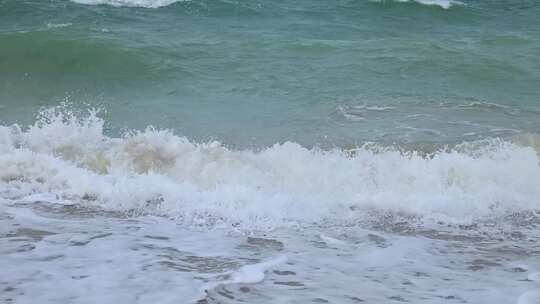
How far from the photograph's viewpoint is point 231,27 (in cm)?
1562

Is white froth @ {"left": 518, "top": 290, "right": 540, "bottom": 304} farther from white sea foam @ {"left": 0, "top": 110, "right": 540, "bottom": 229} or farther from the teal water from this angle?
the teal water

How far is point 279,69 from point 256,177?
4885mm

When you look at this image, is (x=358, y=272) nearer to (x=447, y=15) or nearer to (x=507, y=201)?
(x=507, y=201)

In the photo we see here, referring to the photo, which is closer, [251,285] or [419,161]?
[251,285]

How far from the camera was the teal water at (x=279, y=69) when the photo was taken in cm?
1069

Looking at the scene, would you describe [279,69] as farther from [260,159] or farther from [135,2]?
[135,2]

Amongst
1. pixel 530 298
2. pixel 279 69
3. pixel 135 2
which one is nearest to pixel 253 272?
pixel 530 298

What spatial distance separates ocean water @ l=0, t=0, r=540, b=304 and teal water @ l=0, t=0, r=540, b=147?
0.05 m

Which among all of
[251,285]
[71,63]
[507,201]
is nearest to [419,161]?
[507,201]

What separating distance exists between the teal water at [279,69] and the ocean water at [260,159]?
5cm

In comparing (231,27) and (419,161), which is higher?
(231,27)

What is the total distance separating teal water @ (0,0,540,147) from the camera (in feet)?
35.1

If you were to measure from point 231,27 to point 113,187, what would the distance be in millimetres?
8364

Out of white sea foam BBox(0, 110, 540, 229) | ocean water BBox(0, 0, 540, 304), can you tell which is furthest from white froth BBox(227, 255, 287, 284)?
white sea foam BBox(0, 110, 540, 229)
